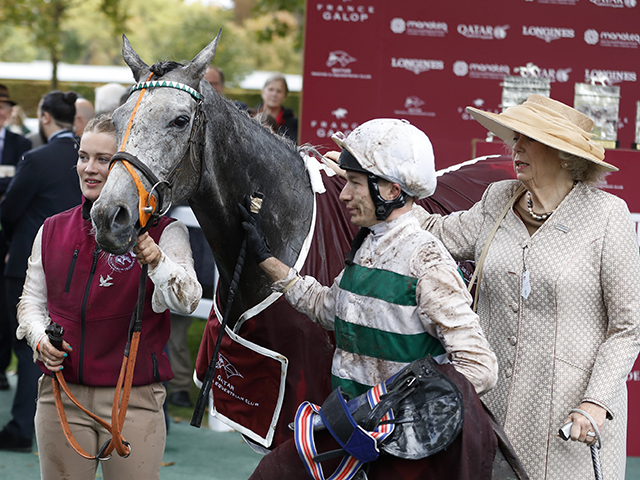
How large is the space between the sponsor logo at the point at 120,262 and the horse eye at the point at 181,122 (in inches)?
19.2

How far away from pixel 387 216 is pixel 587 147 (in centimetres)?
81

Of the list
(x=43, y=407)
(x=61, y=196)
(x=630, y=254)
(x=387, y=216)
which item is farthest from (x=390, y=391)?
(x=61, y=196)

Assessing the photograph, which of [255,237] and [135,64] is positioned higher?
[135,64]

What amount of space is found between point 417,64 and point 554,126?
5.21 metres

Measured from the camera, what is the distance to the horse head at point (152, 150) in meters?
1.89

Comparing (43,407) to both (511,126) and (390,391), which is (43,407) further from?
(511,126)

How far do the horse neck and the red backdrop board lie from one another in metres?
4.57

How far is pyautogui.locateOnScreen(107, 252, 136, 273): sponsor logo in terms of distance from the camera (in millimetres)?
2295

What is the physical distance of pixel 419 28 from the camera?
23.5 feet

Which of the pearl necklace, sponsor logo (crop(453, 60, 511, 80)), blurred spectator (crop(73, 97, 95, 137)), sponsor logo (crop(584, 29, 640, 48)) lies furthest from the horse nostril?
sponsor logo (crop(584, 29, 640, 48))

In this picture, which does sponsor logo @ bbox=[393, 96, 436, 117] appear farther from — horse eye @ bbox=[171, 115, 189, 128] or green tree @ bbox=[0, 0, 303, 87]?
green tree @ bbox=[0, 0, 303, 87]

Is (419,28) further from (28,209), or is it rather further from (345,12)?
(28,209)

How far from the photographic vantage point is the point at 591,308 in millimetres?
2199

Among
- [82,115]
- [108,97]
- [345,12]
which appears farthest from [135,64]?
[345,12]
